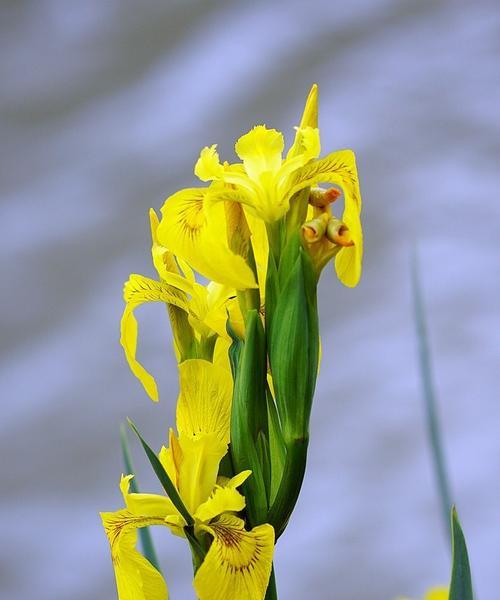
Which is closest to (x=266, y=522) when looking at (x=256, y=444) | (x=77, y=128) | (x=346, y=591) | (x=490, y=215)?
(x=256, y=444)

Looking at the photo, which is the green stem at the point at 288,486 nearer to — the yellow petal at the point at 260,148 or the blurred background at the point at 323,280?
the yellow petal at the point at 260,148

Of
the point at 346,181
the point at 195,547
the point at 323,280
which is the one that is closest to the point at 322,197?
the point at 346,181

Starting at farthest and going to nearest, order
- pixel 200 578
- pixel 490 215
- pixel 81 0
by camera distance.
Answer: pixel 490 215 → pixel 81 0 → pixel 200 578

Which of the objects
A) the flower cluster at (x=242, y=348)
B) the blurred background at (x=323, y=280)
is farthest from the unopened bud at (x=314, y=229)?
the blurred background at (x=323, y=280)

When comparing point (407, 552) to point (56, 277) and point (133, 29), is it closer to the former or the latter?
point (56, 277)

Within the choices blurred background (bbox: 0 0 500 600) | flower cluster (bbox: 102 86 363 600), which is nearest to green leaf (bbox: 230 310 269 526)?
flower cluster (bbox: 102 86 363 600)

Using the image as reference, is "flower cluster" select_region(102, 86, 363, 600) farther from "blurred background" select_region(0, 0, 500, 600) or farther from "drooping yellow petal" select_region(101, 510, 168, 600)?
"blurred background" select_region(0, 0, 500, 600)

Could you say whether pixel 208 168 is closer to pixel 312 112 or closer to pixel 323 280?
pixel 312 112
